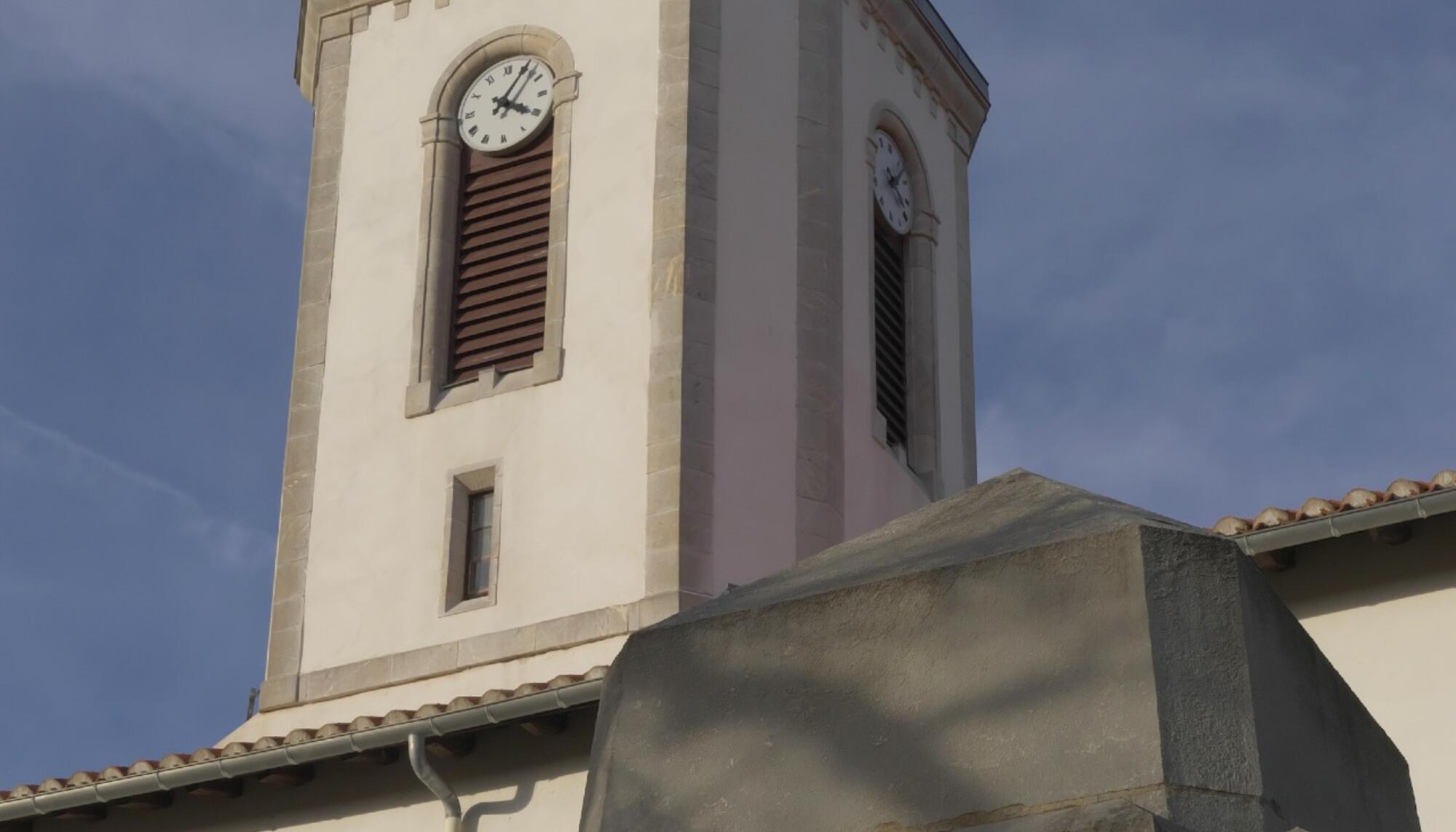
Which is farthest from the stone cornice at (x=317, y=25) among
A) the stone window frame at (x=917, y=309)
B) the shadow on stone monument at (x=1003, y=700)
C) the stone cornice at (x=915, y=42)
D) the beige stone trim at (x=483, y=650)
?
the shadow on stone monument at (x=1003, y=700)

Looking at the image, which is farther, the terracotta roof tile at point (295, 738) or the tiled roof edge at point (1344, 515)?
the terracotta roof tile at point (295, 738)

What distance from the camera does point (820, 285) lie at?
17.8 meters

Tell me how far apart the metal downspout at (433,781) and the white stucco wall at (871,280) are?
4.74m

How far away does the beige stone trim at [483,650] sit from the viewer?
15.7m

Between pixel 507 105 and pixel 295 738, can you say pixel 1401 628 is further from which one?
pixel 507 105

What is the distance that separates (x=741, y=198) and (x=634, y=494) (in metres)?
2.64

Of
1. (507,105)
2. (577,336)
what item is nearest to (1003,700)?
(577,336)

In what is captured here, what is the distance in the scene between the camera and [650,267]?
55.9ft

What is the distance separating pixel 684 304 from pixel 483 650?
278 cm

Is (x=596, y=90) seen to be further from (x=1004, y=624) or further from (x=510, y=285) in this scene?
(x=1004, y=624)

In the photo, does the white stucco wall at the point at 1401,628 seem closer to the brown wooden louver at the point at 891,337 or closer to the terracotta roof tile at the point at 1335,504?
the terracotta roof tile at the point at 1335,504

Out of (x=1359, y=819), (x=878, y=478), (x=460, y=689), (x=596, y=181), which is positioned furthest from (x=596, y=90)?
(x=1359, y=819)

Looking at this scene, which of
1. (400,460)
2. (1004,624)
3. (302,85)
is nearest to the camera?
(1004,624)

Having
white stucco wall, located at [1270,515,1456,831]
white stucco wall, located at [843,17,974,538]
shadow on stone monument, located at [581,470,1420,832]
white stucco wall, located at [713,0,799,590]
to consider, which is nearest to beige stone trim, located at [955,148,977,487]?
white stucco wall, located at [843,17,974,538]
